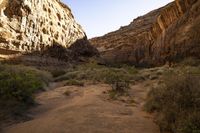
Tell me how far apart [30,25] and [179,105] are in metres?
21.0

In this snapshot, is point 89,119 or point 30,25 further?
point 30,25

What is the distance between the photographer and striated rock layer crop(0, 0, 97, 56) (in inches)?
914

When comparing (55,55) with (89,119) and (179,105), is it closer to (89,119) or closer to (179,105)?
(89,119)

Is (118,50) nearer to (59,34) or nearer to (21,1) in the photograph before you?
(59,34)

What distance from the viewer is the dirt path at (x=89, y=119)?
6.71 metres

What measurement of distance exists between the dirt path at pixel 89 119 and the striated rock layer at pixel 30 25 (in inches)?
571

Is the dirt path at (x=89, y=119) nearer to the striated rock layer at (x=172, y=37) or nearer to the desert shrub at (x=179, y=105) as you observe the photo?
the desert shrub at (x=179, y=105)

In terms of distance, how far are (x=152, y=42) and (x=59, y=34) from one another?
11.2m

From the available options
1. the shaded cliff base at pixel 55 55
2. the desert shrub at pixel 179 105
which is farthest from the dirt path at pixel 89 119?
the shaded cliff base at pixel 55 55

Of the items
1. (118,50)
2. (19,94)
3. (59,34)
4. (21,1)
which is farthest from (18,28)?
(118,50)

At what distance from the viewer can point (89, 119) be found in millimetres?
7402

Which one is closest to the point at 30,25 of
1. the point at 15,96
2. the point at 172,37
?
the point at 172,37

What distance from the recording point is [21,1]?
82.2 ft

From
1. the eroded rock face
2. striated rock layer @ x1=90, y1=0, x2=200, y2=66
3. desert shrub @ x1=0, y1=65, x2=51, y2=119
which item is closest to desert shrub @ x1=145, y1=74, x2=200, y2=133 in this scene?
desert shrub @ x1=0, y1=65, x2=51, y2=119
